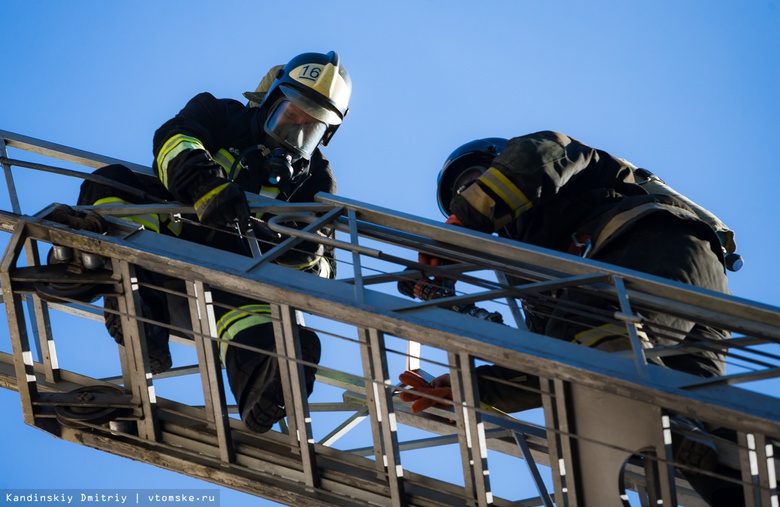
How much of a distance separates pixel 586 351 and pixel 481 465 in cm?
90

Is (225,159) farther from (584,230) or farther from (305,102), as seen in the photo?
(584,230)

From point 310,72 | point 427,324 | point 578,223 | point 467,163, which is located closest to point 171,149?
point 310,72

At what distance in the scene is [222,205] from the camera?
552 cm

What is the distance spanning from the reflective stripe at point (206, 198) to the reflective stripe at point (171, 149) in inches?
16.2

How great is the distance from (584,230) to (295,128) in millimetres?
2035

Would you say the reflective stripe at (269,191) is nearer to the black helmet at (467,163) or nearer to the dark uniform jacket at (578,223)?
the black helmet at (467,163)

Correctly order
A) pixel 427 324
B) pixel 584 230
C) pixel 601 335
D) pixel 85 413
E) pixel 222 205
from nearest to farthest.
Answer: pixel 427 324 < pixel 601 335 < pixel 85 413 < pixel 222 205 < pixel 584 230

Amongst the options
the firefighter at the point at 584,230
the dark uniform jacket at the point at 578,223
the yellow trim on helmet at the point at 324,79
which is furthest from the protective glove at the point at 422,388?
the yellow trim on helmet at the point at 324,79

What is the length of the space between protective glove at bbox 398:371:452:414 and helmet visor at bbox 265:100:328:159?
1820 mm

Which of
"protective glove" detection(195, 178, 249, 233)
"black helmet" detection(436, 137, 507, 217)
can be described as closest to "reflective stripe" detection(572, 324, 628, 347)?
"protective glove" detection(195, 178, 249, 233)

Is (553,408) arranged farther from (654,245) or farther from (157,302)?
(157,302)

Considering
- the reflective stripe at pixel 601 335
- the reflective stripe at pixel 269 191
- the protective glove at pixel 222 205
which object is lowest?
the reflective stripe at pixel 601 335

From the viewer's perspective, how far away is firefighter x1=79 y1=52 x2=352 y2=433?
18.2 ft

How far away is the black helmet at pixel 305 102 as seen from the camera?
6988 mm
